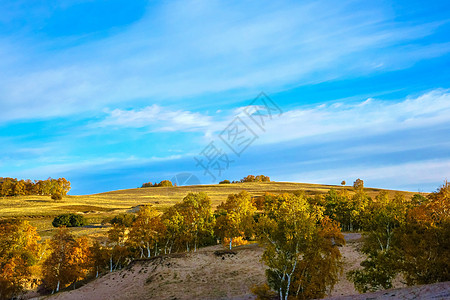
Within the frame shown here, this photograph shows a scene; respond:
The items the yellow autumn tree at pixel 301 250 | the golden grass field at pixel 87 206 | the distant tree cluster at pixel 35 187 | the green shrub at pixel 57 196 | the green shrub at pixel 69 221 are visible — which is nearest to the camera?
the yellow autumn tree at pixel 301 250

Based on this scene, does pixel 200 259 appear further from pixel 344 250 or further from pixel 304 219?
pixel 304 219

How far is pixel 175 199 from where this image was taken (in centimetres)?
16500

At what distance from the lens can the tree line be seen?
3784 centimetres

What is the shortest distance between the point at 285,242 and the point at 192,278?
25303 millimetres

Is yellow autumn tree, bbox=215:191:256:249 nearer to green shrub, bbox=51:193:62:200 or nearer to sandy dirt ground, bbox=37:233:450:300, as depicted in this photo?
sandy dirt ground, bbox=37:233:450:300

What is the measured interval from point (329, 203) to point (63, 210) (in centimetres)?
10283

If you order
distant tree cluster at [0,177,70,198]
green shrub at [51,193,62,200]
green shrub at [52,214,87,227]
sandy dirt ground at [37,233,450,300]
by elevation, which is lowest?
sandy dirt ground at [37,233,450,300]

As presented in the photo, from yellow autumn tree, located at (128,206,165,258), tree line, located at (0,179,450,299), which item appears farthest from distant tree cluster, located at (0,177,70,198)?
yellow autumn tree, located at (128,206,165,258)

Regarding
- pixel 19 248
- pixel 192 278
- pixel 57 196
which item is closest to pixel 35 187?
pixel 57 196

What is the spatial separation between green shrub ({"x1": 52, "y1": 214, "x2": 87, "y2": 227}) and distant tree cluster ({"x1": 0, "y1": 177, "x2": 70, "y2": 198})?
68.9 m

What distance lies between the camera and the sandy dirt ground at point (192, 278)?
52.2 m

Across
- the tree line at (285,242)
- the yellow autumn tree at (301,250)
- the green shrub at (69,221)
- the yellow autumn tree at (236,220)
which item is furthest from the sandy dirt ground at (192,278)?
the green shrub at (69,221)

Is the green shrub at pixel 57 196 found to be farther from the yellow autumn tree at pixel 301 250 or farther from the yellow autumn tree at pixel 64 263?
the yellow autumn tree at pixel 301 250

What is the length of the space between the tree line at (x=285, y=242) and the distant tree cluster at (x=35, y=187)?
82915 mm
